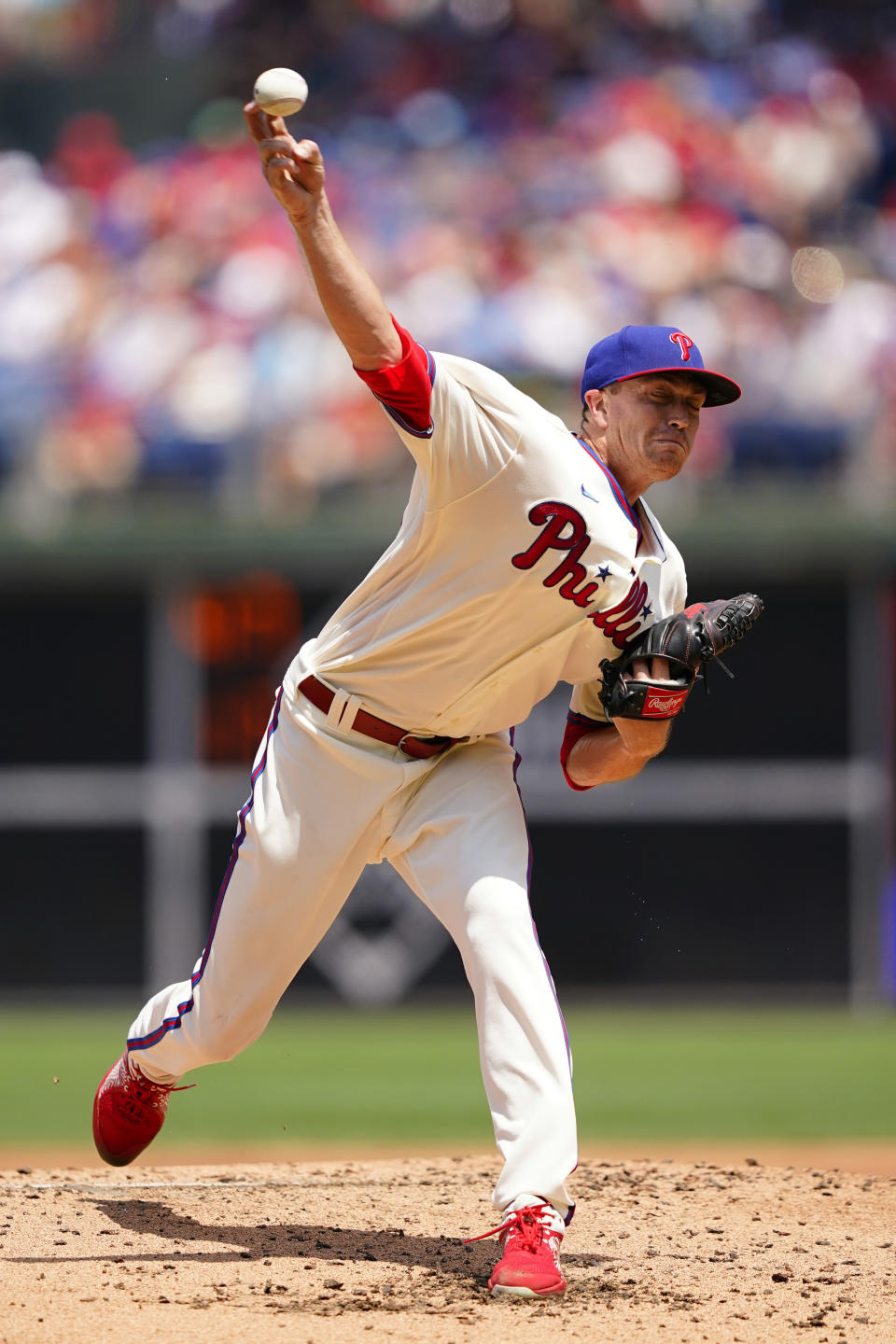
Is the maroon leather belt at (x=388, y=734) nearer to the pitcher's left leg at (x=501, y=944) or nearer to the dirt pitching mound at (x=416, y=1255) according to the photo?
the pitcher's left leg at (x=501, y=944)

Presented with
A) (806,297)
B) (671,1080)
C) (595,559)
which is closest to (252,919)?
(595,559)

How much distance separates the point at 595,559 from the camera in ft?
11.3

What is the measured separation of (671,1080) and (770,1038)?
1598 mm

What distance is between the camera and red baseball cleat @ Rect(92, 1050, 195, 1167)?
404cm

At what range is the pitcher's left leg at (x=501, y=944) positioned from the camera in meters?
3.30

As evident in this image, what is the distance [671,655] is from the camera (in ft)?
11.4

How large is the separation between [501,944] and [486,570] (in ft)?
2.32

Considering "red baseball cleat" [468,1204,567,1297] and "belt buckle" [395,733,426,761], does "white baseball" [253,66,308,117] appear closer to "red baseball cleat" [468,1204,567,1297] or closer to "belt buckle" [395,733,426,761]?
"belt buckle" [395,733,426,761]

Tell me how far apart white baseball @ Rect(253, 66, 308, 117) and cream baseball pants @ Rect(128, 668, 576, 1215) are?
122 cm

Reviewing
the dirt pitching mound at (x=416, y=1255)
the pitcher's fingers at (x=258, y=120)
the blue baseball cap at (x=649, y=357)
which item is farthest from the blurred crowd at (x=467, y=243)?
the pitcher's fingers at (x=258, y=120)

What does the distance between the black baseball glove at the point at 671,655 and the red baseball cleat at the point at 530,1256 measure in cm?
96

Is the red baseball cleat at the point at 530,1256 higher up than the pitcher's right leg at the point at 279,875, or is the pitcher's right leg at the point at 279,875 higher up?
the pitcher's right leg at the point at 279,875

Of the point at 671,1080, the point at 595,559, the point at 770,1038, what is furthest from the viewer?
the point at 770,1038

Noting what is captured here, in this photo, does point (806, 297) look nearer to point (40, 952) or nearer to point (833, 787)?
point (833, 787)
